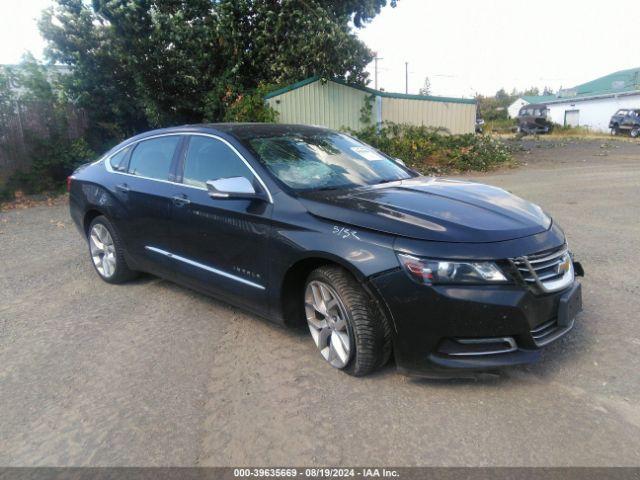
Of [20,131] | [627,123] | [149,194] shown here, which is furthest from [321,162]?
Answer: [627,123]

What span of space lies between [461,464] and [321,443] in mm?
689

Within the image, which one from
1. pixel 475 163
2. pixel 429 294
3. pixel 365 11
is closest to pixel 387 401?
pixel 429 294

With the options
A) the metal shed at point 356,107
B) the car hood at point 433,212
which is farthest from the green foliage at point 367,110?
the car hood at point 433,212

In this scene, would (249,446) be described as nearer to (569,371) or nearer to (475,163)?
(569,371)

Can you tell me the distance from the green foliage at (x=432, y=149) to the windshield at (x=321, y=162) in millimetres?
10550

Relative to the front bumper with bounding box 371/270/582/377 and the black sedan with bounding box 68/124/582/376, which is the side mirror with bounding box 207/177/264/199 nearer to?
the black sedan with bounding box 68/124/582/376

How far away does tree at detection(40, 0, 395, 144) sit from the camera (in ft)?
42.7

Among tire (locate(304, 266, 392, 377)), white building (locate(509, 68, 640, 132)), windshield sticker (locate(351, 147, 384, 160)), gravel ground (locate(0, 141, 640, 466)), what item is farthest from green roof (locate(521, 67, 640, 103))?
tire (locate(304, 266, 392, 377))

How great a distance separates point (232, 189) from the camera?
→ 11.2 ft

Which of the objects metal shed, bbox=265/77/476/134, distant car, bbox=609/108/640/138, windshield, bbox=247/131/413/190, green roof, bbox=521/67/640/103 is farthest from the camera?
green roof, bbox=521/67/640/103

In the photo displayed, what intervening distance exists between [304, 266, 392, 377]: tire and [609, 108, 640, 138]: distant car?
1445 inches

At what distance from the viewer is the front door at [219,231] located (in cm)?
352

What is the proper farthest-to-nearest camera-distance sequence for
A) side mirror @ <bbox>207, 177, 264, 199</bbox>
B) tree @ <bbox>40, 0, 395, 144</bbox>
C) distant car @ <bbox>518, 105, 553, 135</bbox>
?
1. distant car @ <bbox>518, 105, 553, 135</bbox>
2. tree @ <bbox>40, 0, 395, 144</bbox>
3. side mirror @ <bbox>207, 177, 264, 199</bbox>

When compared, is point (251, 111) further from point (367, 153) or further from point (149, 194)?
point (367, 153)
